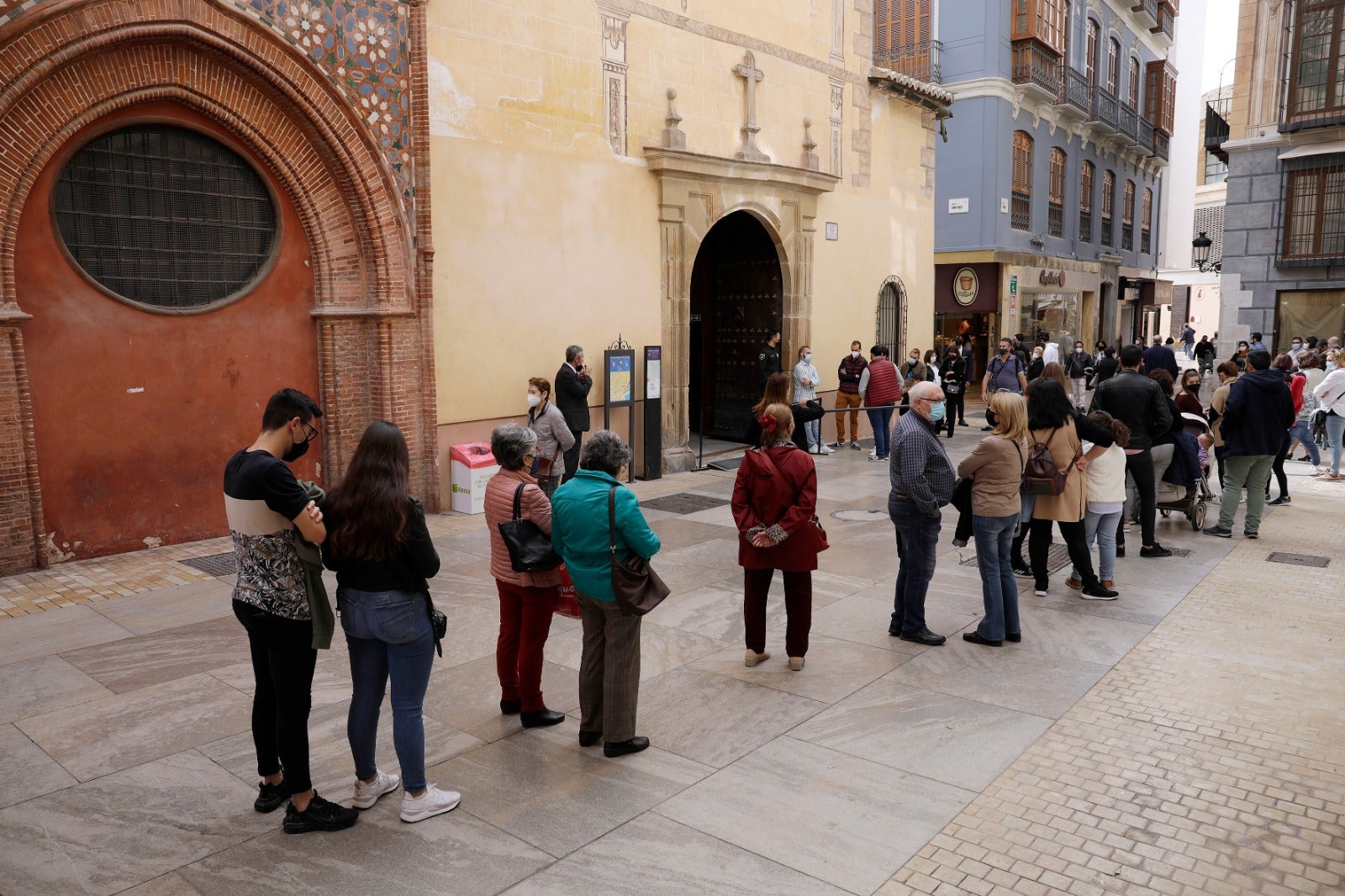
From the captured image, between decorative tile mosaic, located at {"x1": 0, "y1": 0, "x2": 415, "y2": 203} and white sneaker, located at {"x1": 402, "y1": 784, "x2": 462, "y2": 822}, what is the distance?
23.9 ft

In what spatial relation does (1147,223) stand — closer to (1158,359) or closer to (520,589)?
(1158,359)

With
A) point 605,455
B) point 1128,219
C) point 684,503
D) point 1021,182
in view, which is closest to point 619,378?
point 684,503

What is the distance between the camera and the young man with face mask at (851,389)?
15.5 m

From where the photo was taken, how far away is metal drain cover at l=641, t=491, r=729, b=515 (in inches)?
438

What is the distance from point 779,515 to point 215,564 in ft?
17.9

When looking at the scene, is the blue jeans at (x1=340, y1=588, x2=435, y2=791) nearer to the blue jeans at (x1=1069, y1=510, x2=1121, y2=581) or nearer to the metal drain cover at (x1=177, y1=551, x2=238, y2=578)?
the metal drain cover at (x1=177, y1=551, x2=238, y2=578)

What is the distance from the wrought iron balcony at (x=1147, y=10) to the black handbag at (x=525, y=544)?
1366 inches

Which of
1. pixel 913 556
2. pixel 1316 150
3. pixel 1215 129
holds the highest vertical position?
pixel 1215 129

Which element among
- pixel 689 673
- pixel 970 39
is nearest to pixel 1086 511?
pixel 689 673

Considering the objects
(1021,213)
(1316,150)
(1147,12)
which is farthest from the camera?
(1147,12)

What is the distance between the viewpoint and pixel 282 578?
393 cm

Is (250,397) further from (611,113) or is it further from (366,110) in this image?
(611,113)

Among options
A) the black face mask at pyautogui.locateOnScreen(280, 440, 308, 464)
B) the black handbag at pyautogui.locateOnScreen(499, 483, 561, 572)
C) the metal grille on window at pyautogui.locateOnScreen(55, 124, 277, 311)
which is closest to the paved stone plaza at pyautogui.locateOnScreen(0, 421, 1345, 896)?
the black handbag at pyautogui.locateOnScreen(499, 483, 561, 572)

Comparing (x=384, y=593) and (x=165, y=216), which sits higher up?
(x=165, y=216)
